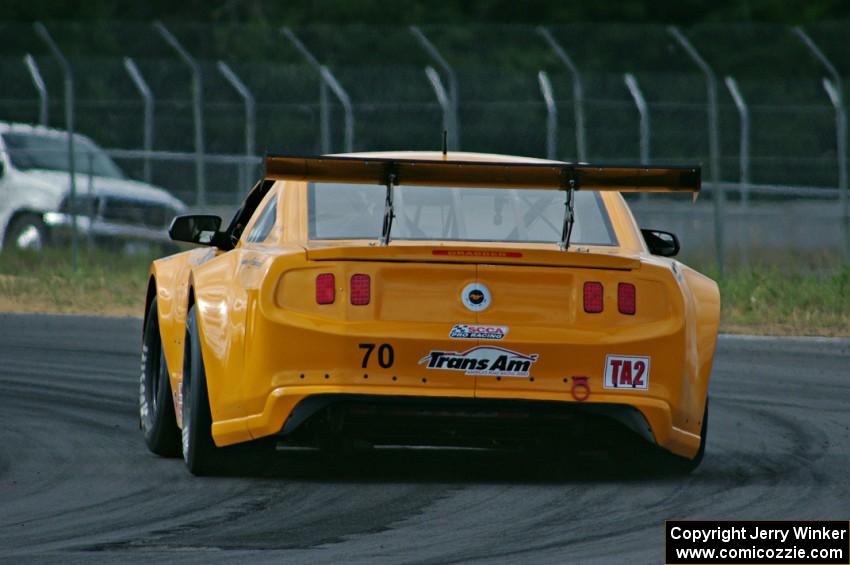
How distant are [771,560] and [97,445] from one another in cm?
402

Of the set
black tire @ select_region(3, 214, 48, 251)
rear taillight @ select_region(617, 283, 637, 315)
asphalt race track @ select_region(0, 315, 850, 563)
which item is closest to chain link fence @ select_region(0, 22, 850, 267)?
black tire @ select_region(3, 214, 48, 251)

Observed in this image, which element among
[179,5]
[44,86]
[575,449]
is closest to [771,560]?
[575,449]

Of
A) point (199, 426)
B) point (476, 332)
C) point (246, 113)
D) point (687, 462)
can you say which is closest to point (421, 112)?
point (246, 113)

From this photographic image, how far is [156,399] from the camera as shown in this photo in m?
9.81

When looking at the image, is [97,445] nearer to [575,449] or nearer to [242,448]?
[242,448]

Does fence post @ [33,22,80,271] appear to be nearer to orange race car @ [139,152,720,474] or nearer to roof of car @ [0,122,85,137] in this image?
roof of car @ [0,122,85,137]

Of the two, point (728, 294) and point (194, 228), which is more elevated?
point (194, 228)

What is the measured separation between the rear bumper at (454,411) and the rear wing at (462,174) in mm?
604

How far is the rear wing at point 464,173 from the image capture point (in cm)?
826

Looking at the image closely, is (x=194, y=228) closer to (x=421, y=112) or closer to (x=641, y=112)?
(x=641, y=112)

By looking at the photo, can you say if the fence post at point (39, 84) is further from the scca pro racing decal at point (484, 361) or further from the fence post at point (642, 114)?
Result: the scca pro racing decal at point (484, 361)

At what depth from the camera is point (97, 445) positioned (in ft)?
32.2

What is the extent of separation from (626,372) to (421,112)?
67.7 feet

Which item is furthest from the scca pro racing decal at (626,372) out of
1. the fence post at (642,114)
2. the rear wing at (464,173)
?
the fence post at (642,114)
